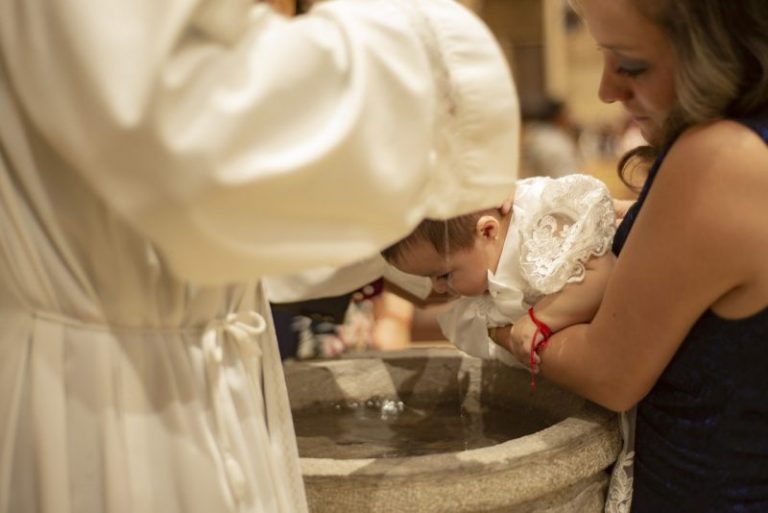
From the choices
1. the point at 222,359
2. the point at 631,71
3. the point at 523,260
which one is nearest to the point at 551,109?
the point at 523,260

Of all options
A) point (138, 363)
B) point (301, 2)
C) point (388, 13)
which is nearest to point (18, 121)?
point (138, 363)

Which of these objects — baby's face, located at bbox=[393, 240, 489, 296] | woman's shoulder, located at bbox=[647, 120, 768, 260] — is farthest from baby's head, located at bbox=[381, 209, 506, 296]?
woman's shoulder, located at bbox=[647, 120, 768, 260]

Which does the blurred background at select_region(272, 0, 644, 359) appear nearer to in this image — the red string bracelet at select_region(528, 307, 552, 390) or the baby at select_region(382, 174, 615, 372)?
the baby at select_region(382, 174, 615, 372)

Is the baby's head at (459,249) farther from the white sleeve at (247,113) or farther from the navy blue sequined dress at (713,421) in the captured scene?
the white sleeve at (247,113)

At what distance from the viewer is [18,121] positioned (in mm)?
972

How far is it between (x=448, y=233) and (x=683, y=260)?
0.57 m

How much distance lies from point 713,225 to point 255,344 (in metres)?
0.71

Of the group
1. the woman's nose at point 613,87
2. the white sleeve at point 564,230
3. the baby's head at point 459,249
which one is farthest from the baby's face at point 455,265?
the woman's nose at point 613,87

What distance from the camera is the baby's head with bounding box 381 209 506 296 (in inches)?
75.4

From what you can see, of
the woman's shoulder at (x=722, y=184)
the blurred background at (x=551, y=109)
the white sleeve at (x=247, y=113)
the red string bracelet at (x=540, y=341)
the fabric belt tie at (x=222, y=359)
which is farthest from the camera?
the blurred background at (x=551, y=109)

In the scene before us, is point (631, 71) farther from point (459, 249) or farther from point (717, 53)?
point (459, 249)

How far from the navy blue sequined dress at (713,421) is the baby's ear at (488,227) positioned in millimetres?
349

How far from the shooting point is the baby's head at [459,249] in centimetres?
→ 191

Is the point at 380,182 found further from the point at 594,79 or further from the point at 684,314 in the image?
the point at 594,79
